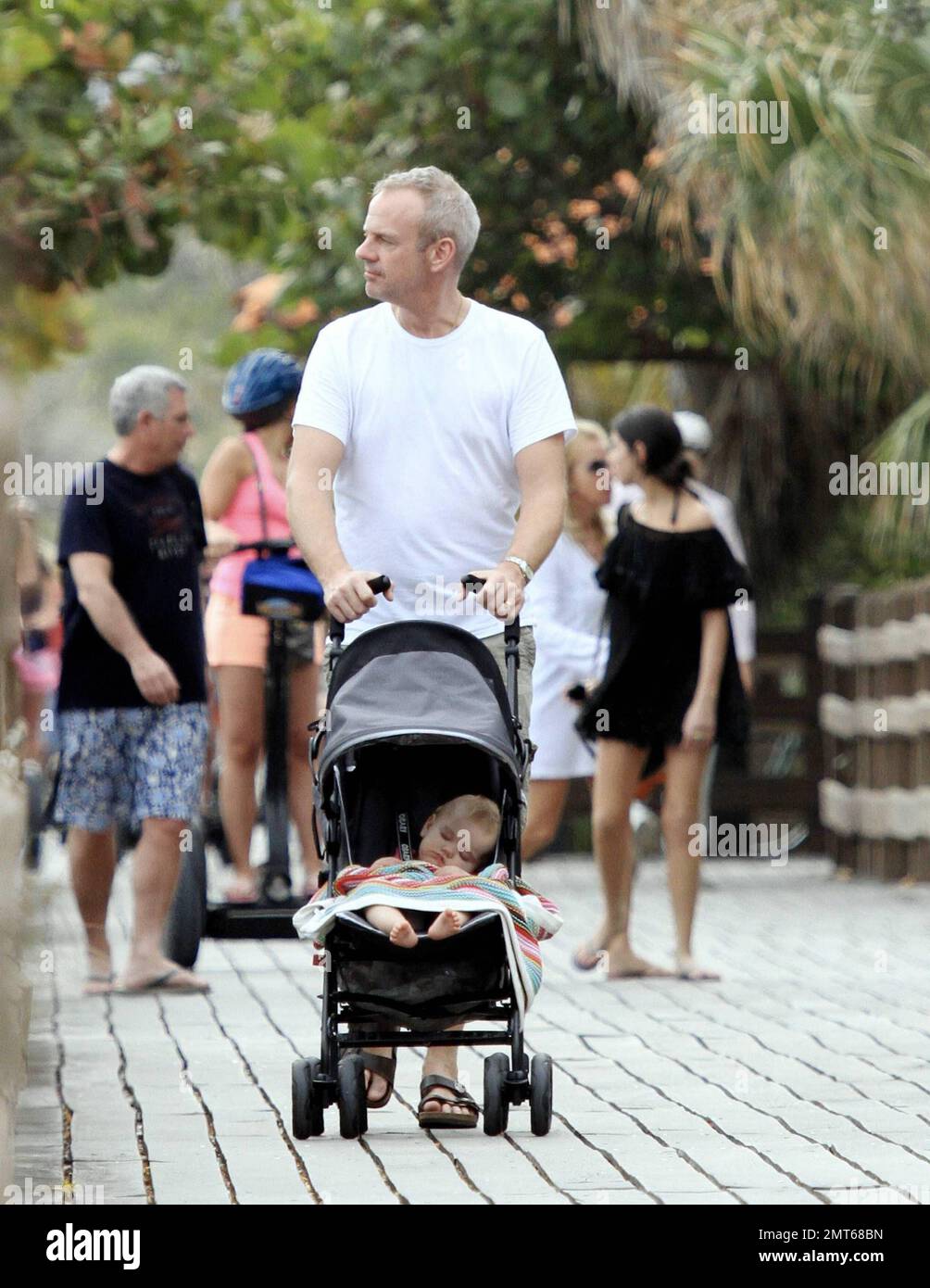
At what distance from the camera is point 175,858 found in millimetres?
8562

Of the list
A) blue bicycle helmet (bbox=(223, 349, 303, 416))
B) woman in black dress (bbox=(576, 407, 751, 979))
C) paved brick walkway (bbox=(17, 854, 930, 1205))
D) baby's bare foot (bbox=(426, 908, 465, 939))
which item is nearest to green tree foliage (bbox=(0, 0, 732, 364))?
blue bicycle helmet (bbox=(223, 349, 303, 416))

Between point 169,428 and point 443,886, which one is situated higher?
point 169,428

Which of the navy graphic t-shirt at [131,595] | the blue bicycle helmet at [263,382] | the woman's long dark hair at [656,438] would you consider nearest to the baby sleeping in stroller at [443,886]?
the navy graphic t-shirt at [131,595]

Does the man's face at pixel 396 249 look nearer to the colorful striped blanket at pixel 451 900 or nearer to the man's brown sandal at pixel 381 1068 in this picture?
the colorful striped blanket at pixel 451 900

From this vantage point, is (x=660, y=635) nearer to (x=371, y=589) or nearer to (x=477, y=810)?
(x=477, y=810)

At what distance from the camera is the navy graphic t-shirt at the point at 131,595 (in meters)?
8.53

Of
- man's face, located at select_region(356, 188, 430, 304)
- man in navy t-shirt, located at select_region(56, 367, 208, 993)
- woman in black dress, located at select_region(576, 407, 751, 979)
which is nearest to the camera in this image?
man's face, located at select_region(356, 188, 430, 304)

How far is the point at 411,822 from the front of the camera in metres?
5.83

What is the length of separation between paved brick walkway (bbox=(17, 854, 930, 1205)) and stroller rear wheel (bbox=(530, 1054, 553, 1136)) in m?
0.05

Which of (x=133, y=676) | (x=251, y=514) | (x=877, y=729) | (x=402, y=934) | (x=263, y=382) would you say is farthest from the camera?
(x=877, y=729)

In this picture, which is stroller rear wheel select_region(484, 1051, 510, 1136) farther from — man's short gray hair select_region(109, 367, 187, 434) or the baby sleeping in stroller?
man's short gray hair select_region(109, 367, 187, 434)

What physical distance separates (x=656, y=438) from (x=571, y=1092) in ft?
10.4

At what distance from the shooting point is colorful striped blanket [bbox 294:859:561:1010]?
5406 millimetres

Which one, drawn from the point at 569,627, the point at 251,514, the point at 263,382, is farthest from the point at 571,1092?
the point at 569,627
